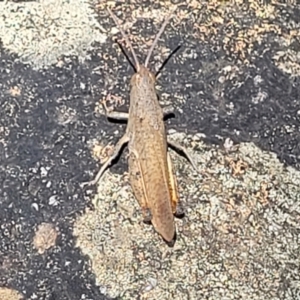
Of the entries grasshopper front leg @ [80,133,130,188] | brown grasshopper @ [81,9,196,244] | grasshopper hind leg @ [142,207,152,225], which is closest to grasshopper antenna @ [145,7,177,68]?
brown grasshopper @ [81,9,196,244]

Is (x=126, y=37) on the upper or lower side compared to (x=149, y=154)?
upper

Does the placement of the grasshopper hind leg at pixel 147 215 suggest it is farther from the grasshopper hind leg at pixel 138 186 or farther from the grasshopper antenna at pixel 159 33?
the grasshopper antenna at pixel 159 33

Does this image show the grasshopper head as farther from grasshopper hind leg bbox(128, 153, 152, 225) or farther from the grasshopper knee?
the grasshopper knee

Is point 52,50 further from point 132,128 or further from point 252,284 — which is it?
point 252,284

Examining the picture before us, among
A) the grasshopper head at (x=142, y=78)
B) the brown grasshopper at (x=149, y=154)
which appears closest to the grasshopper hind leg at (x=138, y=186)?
the brown grasshopper at (x=149, y=154)

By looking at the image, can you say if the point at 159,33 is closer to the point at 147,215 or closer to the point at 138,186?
the point at 138,186

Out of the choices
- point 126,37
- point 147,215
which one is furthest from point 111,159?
point 126,37

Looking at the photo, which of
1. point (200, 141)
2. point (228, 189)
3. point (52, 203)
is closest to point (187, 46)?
point (200, 141)
